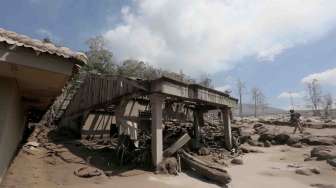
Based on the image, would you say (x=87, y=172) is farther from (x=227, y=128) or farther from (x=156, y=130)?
(x=227, y=128)

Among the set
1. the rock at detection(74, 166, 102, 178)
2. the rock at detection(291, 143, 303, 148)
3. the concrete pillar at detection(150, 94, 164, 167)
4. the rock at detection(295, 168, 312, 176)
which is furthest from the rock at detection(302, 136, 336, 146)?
the rock at detection(74, 166, 102, 178)

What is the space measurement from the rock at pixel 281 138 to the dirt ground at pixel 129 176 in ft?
21.3

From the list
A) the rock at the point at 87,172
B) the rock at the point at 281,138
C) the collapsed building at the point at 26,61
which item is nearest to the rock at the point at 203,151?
the rock at the point at 87,172

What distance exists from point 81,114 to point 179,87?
6288mm

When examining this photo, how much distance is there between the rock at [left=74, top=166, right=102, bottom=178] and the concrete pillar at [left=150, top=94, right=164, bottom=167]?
203cm

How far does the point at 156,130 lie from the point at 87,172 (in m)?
2.74

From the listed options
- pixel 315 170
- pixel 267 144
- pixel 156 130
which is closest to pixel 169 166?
pixel 156 130

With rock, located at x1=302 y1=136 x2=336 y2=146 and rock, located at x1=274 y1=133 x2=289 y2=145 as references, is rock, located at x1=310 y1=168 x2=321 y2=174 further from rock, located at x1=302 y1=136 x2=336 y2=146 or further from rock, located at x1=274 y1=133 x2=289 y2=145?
rock, located at x1=274 y1=133 x2=289 y2=145

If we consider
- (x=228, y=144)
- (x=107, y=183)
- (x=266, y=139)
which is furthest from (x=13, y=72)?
(x=266, y=139)

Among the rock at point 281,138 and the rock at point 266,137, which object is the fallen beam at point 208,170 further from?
the rock at point 266,137

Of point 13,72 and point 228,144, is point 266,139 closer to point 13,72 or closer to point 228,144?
point 228,144

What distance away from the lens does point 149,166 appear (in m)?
9.84

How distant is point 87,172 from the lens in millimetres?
8617

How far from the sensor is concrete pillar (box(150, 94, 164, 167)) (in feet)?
31.4
